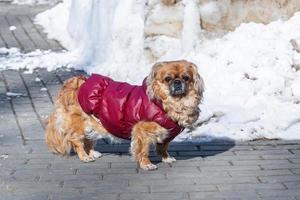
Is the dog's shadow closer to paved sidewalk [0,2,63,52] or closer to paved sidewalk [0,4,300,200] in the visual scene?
paved sidewalk [0,4,300,200]

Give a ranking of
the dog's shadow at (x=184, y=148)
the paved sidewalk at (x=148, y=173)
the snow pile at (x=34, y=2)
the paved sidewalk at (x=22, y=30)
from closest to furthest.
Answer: the paved sidewalk at (x=148, y=173)
the dog's shadow at (x=184, y=148)
the paved sidewalk at (x=22, y=30)
the snow pile at (x=34, y=2)

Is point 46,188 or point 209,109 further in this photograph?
point 209,109

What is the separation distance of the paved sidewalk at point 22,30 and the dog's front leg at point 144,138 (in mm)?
6391

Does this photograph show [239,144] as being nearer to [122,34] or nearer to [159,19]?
[159,19]

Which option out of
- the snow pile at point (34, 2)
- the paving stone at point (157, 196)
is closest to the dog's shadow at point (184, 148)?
the paving stone at point (157, 196)

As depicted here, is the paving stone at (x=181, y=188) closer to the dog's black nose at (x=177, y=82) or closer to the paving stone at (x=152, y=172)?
the paving stone at (x=152, y=172)

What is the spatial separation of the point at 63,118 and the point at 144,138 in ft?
2.77

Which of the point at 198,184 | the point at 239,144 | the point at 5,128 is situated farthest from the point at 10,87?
the point at 198,184

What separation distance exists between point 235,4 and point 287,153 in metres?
3.30

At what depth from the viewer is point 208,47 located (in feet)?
30.5

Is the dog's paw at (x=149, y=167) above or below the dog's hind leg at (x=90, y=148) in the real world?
above

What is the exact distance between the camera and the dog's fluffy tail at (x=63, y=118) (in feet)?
21.2

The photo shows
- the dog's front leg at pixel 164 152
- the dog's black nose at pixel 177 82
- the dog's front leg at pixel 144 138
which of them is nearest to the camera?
the dog's black nose at pixel 177 82

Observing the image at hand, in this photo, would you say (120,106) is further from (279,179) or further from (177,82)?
(279,179)
